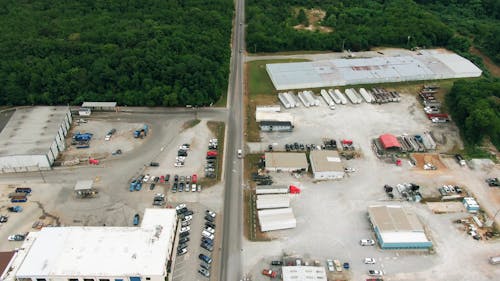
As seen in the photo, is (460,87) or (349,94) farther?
(349,94)

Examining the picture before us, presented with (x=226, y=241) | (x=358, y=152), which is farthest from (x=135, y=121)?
(x=358, y=152)

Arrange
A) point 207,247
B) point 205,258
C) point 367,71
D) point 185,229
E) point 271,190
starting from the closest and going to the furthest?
point 205,258 → point 207,247 → point 185,229 → point 271,190 → point 367,71

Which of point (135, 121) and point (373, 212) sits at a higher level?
point (135, 121)

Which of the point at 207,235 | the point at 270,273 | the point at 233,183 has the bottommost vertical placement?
the point at 270,273

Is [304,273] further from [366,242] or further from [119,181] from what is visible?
[119,181]

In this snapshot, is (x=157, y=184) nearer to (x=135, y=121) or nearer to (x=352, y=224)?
(x=135, y=121)

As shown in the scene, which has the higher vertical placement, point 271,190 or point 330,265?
point 271,190

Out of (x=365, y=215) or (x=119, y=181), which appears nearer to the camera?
(x=365, y=215)

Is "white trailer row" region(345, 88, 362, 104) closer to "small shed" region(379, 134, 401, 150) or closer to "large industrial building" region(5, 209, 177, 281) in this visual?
"small shed" region(379, 134, 401, 150)

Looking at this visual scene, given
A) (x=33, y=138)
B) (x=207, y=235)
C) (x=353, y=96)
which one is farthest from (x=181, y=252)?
(x=353, y=96)
